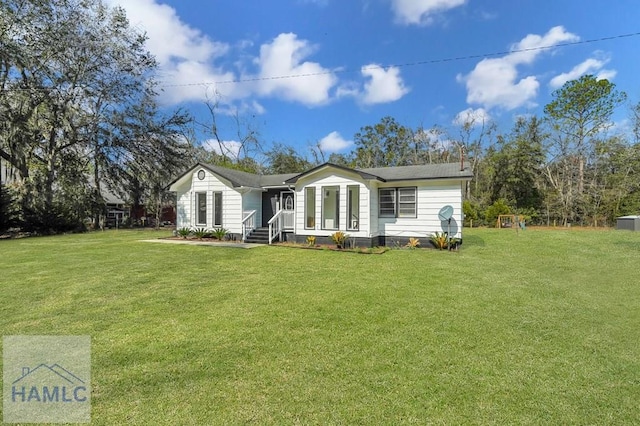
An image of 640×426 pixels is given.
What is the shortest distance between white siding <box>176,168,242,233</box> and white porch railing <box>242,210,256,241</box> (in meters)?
0.28

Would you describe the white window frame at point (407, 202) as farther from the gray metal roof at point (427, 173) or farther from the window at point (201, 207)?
the window at point (201, 207)

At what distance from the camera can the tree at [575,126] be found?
2361 centimetres

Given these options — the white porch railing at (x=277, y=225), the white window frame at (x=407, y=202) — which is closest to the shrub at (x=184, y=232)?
the white porch railing at (x=277, y=225)

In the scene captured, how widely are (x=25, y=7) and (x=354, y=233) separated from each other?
751 inches

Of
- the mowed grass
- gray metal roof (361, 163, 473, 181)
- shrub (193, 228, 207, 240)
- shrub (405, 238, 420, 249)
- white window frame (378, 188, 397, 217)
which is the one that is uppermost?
gray metal roof (361, 163, 473, 181)

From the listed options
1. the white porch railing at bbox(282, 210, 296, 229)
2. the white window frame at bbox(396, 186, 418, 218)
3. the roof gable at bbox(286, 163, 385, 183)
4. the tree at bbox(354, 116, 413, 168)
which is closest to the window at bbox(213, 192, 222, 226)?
the white porch railing at bbox(282, 210, 296, 229)

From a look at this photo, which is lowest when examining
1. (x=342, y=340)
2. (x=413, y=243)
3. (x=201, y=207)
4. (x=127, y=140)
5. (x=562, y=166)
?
(x=342, y=340)

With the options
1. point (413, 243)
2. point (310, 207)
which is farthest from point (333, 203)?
point (413, 243)

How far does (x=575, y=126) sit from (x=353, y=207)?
77.0 feet

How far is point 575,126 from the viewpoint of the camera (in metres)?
25.2

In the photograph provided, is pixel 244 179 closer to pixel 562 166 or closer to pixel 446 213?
pixel 446 213

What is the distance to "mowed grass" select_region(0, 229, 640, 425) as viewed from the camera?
2428 millimetres

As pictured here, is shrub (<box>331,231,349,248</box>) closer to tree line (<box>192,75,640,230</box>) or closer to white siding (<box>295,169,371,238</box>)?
white siding (<box>295,169,371,238</box>)

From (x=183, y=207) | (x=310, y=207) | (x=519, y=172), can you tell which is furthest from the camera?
(x=519, y=172)
